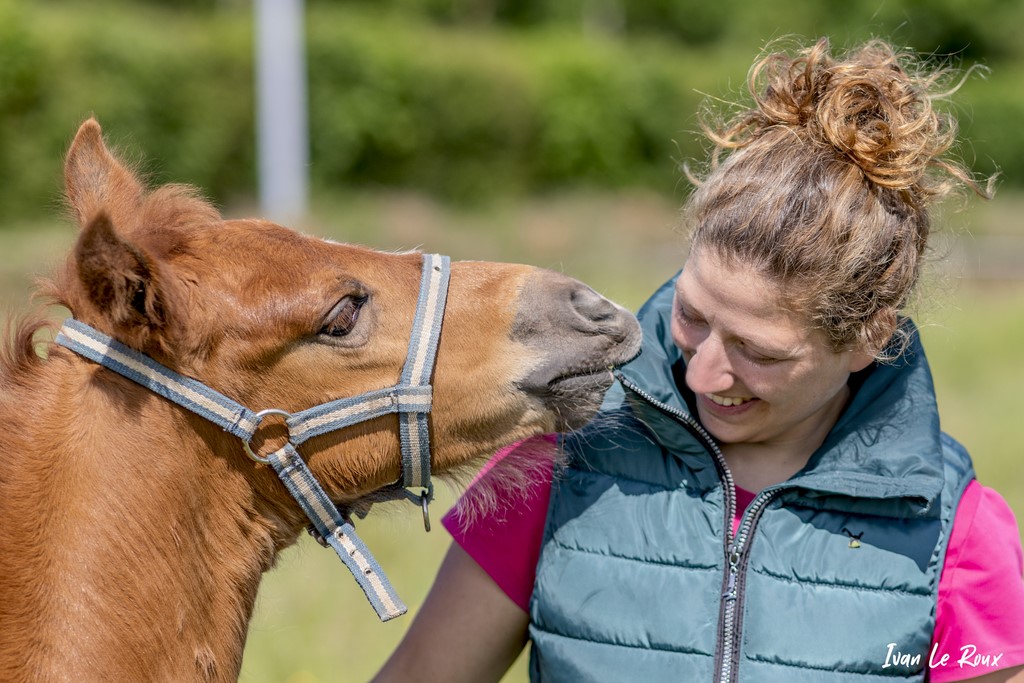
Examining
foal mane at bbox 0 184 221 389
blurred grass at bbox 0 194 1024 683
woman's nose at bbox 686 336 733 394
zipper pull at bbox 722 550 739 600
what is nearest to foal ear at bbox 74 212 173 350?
foal mane at bbox 0 184 221 389

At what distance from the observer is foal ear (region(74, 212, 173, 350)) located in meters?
2.14

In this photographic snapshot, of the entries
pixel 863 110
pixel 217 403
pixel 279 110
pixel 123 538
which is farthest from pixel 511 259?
pixel 123 538

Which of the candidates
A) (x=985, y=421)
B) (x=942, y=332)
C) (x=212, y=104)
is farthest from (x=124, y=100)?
(x=985, y=421)

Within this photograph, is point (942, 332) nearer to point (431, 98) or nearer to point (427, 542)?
point (427, 542)

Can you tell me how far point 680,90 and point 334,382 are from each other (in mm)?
26079

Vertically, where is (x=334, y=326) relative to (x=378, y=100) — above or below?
above

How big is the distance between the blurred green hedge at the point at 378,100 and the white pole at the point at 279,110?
1778mm

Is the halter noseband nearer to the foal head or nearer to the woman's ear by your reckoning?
the foal head

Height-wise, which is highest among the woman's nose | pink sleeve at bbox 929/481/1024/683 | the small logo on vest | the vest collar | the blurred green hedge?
the woman's nose

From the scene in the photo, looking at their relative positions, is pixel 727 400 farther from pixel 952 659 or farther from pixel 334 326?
pixel 334 326

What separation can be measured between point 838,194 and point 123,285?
1513mm

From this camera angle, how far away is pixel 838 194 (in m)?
2.46

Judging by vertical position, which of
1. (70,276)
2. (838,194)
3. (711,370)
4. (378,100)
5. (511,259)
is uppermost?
(838,194)

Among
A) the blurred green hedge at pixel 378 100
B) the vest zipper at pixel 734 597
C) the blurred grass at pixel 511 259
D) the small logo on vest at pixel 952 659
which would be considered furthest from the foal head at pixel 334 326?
the blurred green hedge at pixel 378 100
